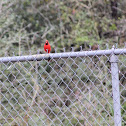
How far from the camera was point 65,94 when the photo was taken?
1815 millimetres

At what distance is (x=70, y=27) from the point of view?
611 cm

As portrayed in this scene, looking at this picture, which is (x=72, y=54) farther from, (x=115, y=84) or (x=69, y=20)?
(x=69, y=20)

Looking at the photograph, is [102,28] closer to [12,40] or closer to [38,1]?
[38,1]

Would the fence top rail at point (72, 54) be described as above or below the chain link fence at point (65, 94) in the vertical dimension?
above

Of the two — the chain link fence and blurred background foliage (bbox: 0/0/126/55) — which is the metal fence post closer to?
the chain link fence

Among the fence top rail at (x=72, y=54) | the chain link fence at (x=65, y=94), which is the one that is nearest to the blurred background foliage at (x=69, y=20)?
the chain link fence at (x=65, y=94)

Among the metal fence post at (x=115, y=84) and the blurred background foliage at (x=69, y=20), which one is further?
the blurred background foliage at (x=69, y=20)

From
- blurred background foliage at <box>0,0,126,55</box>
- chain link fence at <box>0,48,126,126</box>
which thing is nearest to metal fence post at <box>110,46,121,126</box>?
chain link fence at <box>0,48,126,126</box>

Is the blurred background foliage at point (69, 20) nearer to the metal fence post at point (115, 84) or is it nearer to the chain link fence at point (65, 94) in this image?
the chain link fence at point (65, 94)

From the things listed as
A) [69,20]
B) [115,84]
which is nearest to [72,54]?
[115,84]

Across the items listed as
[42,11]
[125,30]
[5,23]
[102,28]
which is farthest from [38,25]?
[125,30]

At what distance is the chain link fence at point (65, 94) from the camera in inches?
62.1

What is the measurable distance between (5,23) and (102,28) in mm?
2477

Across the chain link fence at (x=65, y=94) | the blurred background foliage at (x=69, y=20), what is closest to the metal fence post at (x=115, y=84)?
the chain link fence at (x=65, y=94)
